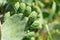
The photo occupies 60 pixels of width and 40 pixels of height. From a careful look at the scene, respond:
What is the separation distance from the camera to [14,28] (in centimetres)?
108

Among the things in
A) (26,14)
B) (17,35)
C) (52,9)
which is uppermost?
(52,9)

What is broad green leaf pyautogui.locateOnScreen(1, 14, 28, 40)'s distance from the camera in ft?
3.44

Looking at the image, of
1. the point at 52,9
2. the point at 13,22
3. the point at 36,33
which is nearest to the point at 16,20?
the point at 13,22

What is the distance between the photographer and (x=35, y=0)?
1.50 metres

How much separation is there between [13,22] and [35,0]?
1.53 ft

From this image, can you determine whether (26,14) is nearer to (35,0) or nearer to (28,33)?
(28,33)

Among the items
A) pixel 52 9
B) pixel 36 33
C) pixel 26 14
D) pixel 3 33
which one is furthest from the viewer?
pixel 52 9

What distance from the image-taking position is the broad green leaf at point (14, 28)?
3.44ft

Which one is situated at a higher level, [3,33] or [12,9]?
[12,9]

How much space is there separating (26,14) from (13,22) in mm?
128

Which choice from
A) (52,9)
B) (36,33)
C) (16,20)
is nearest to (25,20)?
(16,20)

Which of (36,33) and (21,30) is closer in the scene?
(21,30)

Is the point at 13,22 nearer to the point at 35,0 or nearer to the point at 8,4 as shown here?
the point at 8,4

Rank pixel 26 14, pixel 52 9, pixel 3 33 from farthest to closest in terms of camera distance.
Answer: pixel 52 9 < pixel 26 14 < pixel 3 33
